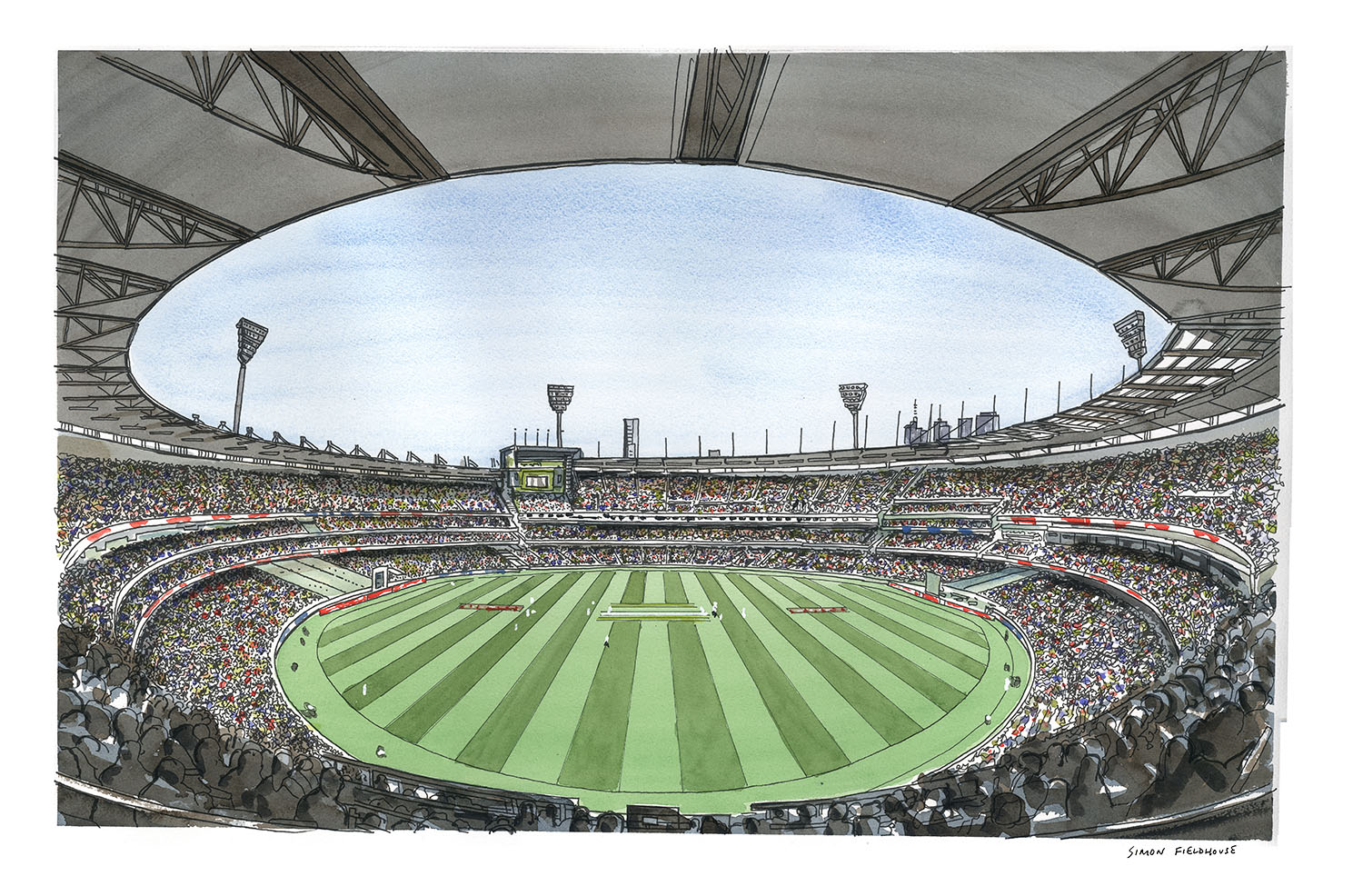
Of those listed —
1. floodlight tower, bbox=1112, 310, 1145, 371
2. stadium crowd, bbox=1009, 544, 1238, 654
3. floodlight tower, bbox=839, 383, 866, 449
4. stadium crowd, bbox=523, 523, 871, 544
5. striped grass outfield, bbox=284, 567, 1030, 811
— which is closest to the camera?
striped grass outfield, bbox=284, 567, 1030, 811

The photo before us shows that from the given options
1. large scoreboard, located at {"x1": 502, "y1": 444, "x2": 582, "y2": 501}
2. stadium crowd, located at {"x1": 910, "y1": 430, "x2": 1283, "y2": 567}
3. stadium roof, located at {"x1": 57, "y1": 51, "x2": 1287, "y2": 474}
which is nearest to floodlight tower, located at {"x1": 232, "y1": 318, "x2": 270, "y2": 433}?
stadium roof, located at {"x1": 57, "y1": 51, "x2": 1287, "y2": 474}

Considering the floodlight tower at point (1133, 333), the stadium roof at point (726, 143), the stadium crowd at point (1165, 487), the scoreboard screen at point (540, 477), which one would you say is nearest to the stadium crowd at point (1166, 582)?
the stadium crowd at point (1165, 487)

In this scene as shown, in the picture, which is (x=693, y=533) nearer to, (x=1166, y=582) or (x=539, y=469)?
(x=539, y=469)

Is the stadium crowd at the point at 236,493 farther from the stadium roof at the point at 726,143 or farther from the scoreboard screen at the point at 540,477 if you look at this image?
the stadium roof at the point at 726,143

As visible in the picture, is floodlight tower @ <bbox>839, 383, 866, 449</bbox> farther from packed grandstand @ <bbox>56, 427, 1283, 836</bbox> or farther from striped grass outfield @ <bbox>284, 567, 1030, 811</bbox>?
striped grass outfield @ <bbox>284, 567, 1030, 811</bbox>

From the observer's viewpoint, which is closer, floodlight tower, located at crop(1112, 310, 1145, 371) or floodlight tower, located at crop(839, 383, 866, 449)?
floodlight tower, located at crop(1112, 310, 1145, 371)

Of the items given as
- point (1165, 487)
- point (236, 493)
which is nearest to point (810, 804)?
point (1165, 487)

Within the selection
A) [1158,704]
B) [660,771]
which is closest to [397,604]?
[660,771]
